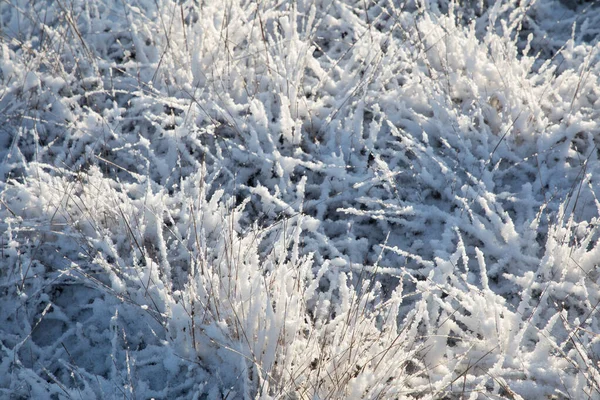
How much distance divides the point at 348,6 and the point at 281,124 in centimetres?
93

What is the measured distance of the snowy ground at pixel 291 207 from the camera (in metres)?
1.78

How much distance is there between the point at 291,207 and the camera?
7.48 ft

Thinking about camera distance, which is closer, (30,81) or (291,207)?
(291,207)

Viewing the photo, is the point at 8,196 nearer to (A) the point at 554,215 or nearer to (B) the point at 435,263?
(B) the point at 435,263

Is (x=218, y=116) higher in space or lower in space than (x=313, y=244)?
higher

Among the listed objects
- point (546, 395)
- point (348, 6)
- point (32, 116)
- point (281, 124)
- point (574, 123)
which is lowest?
point (546, 395)

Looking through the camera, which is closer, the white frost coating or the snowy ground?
the snowy ground

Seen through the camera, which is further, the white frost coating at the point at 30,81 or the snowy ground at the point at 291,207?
the white frost coating at the point at 30,81

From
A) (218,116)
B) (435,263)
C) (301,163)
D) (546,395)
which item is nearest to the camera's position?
(546,395)

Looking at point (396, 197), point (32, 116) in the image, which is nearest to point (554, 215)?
point (396, 197)

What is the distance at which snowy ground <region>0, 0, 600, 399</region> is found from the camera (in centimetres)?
178

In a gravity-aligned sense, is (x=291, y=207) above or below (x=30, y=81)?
below

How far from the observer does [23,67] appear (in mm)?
2686

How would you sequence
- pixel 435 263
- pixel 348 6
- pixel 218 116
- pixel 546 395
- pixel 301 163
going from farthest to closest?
pixel 348 6 < pixel 218 116 < pixel 301 163 < pixel 435 263 < pixel 546 395
